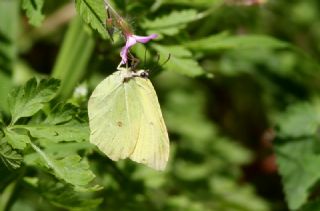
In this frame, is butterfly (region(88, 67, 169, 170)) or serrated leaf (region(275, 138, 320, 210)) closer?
butterfly (region(88, 67, 169, 170))

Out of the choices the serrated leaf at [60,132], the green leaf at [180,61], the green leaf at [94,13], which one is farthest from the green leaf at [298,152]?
the green leaf at [94,13]

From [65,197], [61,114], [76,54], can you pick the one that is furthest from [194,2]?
[65,197]

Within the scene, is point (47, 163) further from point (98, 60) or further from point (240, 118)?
point (240, 118)

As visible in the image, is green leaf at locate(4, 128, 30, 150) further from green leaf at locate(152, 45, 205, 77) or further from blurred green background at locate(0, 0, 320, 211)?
green leaf at locate(152, 45, 205, 77)

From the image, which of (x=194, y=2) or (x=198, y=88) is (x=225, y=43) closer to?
(x=194, y=2)

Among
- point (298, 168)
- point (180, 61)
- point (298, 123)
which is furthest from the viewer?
point (298, 123)

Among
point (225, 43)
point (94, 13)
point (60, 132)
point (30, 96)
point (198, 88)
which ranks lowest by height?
point (198, 88)

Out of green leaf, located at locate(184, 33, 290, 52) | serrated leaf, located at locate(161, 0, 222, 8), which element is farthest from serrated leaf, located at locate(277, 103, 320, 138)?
serrated leaf, located at locate(161, 0, 222, 8)
